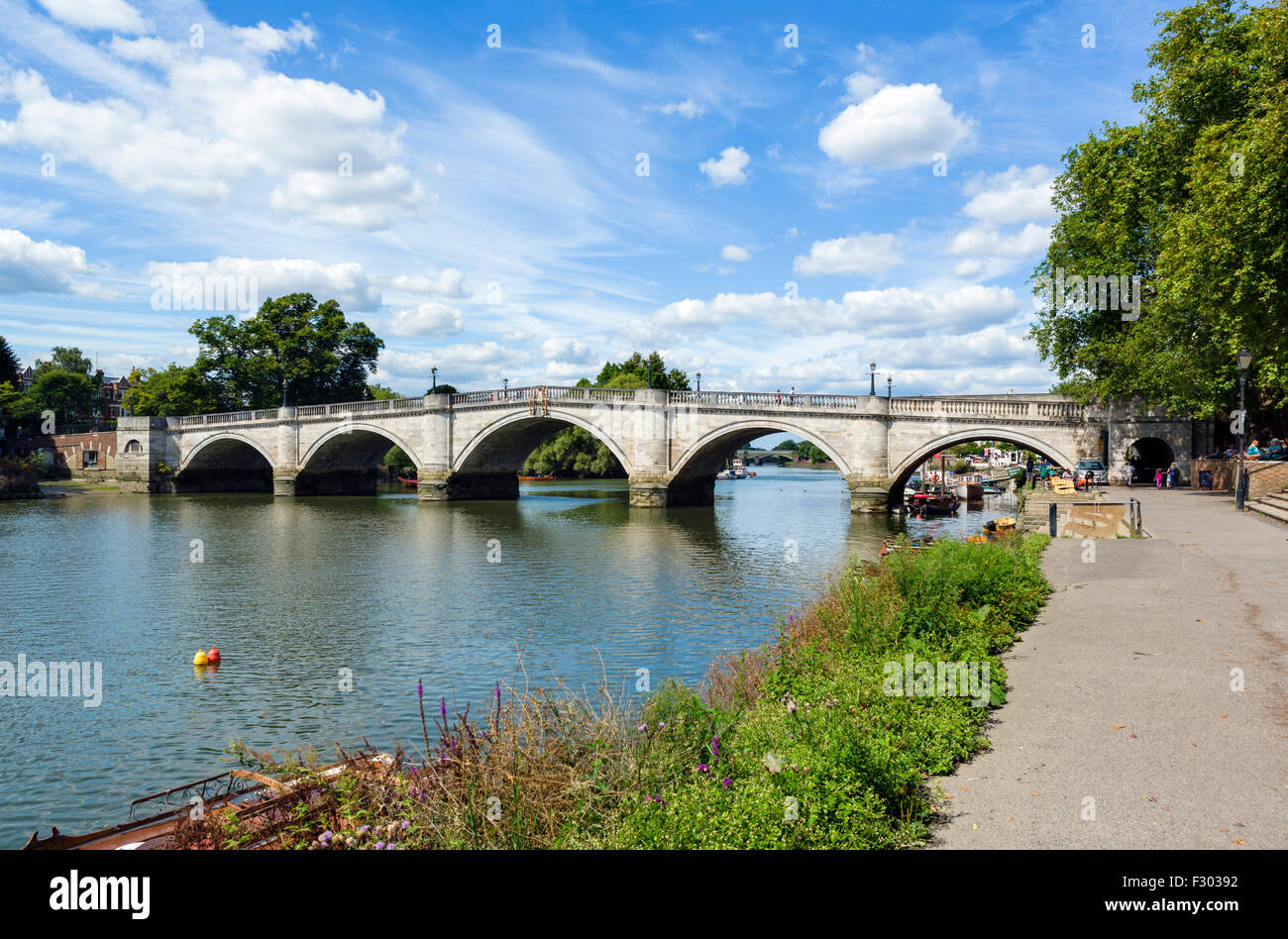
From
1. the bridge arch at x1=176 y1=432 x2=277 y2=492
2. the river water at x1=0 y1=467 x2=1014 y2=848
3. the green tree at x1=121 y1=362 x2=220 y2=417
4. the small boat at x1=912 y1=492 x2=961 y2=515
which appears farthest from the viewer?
the green tree at x1=121 y1=362 x2=220 y2=417

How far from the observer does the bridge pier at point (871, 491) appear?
38219 millimetres

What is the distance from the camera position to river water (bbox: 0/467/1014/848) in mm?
9750

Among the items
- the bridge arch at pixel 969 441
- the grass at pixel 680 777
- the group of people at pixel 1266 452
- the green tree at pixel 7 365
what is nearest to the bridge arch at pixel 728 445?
the bridge arch at pixel 969 441

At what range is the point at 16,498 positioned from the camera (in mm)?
50938

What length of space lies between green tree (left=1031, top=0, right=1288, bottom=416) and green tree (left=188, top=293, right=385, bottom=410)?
54.1 meters

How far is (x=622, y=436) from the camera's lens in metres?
44.6

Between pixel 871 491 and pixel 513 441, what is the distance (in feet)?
76.6

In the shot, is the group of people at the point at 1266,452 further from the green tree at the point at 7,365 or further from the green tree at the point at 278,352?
the green tree at the point at 7,365

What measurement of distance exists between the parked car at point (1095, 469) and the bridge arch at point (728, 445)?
385 inches

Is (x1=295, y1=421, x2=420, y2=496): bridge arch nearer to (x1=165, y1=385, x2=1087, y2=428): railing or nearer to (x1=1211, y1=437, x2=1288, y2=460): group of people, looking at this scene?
(x1=165, y1=385, x2=1087, y2=428): railing

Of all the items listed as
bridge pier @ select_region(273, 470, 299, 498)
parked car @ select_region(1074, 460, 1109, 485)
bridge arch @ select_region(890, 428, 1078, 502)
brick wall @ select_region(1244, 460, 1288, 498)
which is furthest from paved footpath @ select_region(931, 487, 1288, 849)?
bridge pier @ select_region(273, 470, 299, 498)

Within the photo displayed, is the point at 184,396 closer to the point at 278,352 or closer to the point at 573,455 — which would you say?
the point at 278,352

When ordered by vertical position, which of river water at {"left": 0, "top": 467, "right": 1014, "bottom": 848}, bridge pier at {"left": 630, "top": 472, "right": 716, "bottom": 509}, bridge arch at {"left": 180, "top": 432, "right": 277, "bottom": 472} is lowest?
river water at {"left": 0, "top": 467, "right": 1014, "bottom": 848}
